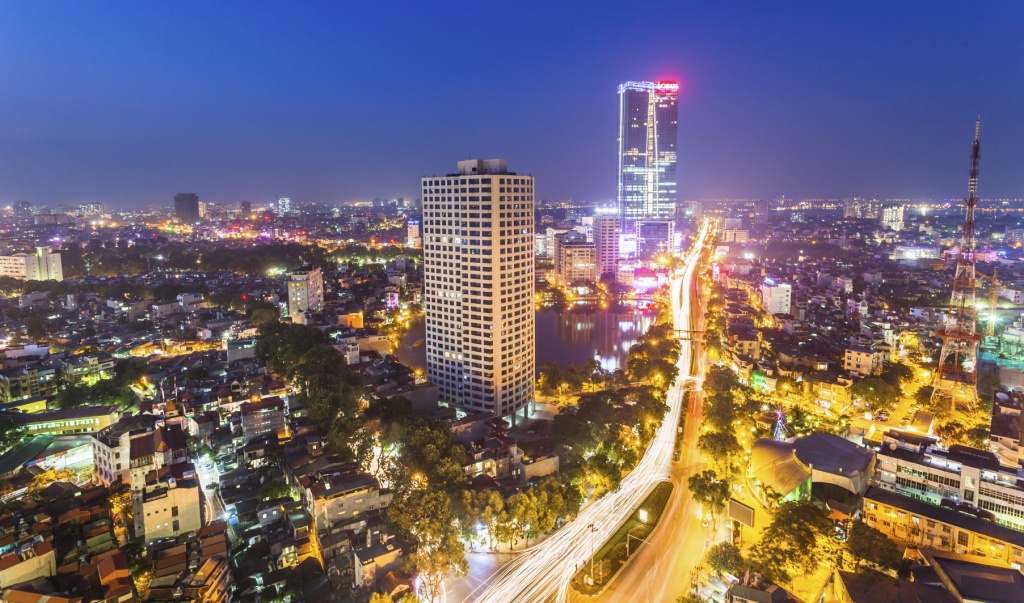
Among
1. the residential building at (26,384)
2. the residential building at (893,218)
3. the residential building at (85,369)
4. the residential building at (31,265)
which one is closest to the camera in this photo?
the residential building at (26,384)

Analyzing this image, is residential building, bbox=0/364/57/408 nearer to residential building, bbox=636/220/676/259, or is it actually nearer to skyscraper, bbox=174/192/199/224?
residential building, bbox=636/220/676/259

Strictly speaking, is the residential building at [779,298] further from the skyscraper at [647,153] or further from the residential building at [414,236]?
the residential building at [414,236]

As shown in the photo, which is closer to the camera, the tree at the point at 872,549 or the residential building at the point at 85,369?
the tree at the point at 872,549

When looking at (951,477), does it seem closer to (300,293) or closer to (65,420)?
(65,420)

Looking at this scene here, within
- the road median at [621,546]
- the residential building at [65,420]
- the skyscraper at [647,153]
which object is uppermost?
the skyscraper at [647,153]

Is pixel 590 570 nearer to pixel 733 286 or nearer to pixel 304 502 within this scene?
pixel 304 502

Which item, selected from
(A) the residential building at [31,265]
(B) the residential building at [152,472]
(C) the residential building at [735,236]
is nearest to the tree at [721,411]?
(B) the residential building at [152,472]

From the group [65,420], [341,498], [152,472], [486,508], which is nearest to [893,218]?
[486,508]
